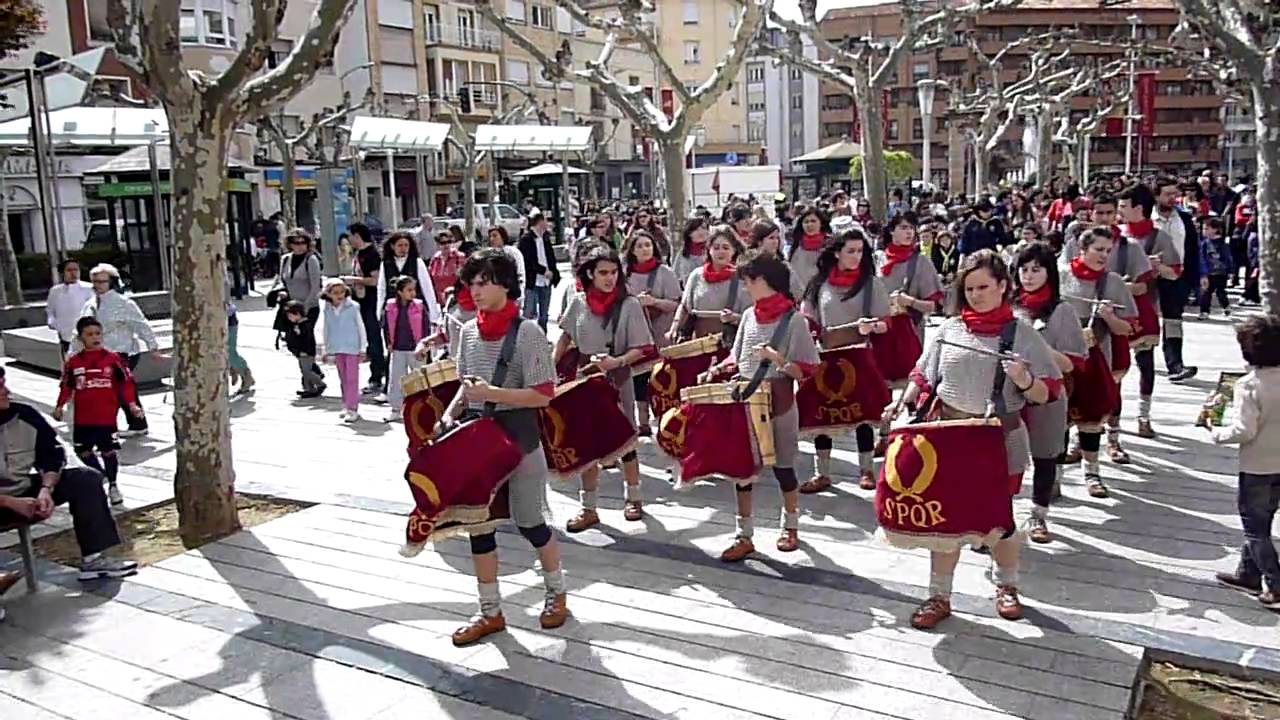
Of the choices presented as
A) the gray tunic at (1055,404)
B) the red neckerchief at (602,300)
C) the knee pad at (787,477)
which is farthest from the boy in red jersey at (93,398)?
the gray tunic at (1055,404)

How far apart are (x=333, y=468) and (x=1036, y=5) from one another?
63.8 meters

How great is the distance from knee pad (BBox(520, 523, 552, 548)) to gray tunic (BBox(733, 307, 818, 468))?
1320mm

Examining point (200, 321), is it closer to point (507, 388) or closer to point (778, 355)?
point (507, 388)

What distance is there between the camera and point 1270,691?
13.4 feet

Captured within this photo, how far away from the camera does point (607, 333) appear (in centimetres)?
638

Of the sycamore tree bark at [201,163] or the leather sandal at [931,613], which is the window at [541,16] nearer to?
the sycamore tree bark at [201,163]

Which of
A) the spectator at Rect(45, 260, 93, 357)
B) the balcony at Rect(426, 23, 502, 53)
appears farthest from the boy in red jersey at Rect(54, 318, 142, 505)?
the balcony at Rect(426, 23, 502, 53)

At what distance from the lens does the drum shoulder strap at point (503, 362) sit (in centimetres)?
462

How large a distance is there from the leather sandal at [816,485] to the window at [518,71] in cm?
4540

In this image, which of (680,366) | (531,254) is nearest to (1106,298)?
(680,366)

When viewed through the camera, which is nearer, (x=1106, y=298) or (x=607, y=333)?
(x=607, y=333)

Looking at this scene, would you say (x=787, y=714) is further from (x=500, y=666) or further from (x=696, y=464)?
(x=696, y=464)

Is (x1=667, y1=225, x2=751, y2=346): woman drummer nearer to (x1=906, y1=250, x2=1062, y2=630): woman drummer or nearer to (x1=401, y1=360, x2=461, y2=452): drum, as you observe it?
(x1=401, y1=360, x2=461, y2=452): drum

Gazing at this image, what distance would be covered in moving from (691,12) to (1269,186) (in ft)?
179
